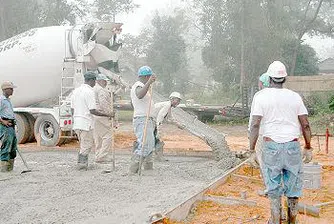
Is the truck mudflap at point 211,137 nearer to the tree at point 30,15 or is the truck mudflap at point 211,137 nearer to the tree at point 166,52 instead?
the tree at point 30,15

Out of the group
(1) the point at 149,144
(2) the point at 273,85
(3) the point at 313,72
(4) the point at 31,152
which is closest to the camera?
(2) the point at 273,85

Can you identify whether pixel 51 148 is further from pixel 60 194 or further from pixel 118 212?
pixel 118 212

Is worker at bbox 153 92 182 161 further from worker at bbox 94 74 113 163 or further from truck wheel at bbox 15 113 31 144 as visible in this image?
truck wheel at bbox 15 113 31 144

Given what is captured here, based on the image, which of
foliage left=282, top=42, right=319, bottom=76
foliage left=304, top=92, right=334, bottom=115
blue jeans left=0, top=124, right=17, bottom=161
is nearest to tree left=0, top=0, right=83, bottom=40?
foliage left=282, top=42, right=319, bottom=76

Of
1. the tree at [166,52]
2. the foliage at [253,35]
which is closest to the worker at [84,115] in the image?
the foliage at [253,35]

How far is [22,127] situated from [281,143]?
10.2 m

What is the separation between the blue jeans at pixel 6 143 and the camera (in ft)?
31.0

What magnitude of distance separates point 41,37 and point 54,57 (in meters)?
0.74

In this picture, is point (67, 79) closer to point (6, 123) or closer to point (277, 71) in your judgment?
point (6, 123)

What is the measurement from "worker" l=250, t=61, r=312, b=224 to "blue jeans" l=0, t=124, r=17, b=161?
5.45m

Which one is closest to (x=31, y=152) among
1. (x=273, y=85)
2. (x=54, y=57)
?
(x=54, y=57)

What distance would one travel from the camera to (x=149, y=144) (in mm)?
8945

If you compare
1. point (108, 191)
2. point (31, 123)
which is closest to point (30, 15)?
point (31, 123)

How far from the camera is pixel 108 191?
24.7 feet
